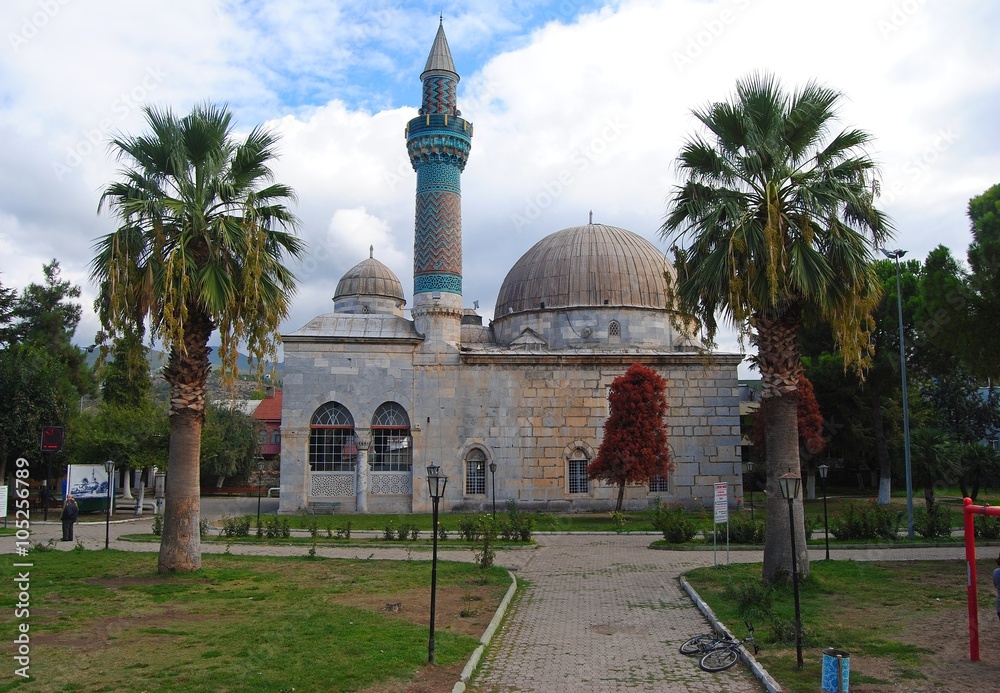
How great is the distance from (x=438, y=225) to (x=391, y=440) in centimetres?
880

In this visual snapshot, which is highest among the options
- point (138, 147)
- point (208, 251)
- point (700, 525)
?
point (138, 147)

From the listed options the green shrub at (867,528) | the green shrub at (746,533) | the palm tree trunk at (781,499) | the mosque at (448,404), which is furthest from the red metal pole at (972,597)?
the mosque at (448,404)

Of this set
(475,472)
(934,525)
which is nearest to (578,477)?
(475,472)

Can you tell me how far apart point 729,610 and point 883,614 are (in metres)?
2.13

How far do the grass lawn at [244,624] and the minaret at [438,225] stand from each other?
1585cm

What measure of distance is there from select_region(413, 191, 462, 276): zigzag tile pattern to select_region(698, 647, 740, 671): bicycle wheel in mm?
22692

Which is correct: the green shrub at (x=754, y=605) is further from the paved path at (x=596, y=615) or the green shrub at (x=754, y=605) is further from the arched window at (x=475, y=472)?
the arched window at (x=475, y=472)

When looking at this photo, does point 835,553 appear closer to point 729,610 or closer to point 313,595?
point 729,610

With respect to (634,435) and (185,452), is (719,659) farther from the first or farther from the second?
(634,435)

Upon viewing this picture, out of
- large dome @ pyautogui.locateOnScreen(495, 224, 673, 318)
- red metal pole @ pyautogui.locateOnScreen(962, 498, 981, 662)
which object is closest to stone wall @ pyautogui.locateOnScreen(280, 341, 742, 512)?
large dome @ pyautogui.locateOnScreen(495, 224, 673, 318)

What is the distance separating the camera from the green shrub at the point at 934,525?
20.0 m

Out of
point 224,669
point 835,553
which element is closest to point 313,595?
point 224,669

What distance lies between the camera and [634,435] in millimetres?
26578

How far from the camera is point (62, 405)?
31.6 m
